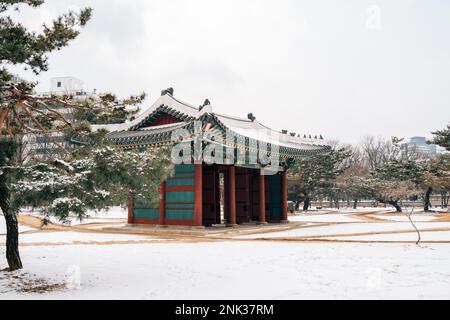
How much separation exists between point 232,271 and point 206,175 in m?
14.7

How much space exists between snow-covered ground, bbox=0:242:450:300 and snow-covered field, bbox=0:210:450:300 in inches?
0.7

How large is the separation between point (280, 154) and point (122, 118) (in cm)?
1755

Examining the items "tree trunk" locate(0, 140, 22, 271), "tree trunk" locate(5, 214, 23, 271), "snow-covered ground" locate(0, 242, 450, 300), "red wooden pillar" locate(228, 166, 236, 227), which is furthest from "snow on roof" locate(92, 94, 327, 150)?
"tree trunk" locate(5, 214, 23, 271)

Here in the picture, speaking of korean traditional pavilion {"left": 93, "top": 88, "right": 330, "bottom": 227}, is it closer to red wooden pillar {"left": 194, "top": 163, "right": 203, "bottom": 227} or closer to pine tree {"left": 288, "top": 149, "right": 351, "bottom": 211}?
red wooden pillar {"left": 194, "top": 163, "right": 203, "bottom": 227}

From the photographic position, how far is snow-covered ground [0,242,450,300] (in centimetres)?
765

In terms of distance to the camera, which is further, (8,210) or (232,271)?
(232,271)

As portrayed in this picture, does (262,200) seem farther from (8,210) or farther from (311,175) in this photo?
(311,175)

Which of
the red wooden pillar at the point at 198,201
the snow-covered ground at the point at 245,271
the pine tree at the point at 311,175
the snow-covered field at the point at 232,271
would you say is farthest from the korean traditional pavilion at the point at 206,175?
the pine tree at the point at 311,175

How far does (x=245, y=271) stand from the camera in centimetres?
979

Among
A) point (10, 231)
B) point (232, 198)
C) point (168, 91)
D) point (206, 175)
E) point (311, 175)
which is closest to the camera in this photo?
point (10, 231)

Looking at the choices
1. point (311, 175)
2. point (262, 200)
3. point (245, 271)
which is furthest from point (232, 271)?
point (311, 175)

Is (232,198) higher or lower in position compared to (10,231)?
higher
